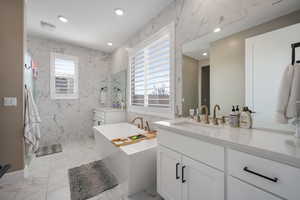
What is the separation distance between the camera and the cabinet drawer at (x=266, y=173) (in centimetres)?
58

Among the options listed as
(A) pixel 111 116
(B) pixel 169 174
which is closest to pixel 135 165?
(B) pixel 169 174

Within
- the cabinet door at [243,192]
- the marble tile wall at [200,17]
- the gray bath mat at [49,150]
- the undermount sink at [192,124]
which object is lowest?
the gray bath mat at [49,150]

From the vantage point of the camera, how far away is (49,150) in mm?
2865

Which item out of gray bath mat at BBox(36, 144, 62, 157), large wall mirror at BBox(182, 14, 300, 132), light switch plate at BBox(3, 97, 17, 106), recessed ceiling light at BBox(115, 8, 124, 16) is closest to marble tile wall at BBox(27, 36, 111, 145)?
gray bath mat at BBox(36, 144, 62, 157)

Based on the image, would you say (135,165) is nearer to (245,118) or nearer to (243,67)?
(245,118)

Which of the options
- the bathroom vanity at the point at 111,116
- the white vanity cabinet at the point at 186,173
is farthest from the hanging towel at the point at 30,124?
the white vanity cabinet at the point at 186,173

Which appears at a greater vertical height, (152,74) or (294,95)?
(152,74)

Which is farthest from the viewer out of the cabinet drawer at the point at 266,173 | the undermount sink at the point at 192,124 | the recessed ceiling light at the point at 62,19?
the recessed ceiling light at the point at 62,19

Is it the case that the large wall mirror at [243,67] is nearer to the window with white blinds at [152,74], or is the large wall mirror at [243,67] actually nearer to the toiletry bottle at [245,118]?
the toiletry bottle at [245,118]

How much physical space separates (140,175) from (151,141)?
0.45 metres

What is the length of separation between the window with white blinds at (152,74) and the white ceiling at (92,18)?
1.59ft

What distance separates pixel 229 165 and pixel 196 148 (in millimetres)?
237

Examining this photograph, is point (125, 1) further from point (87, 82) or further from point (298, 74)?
point (87, 82)

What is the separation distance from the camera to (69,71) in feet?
11.7
